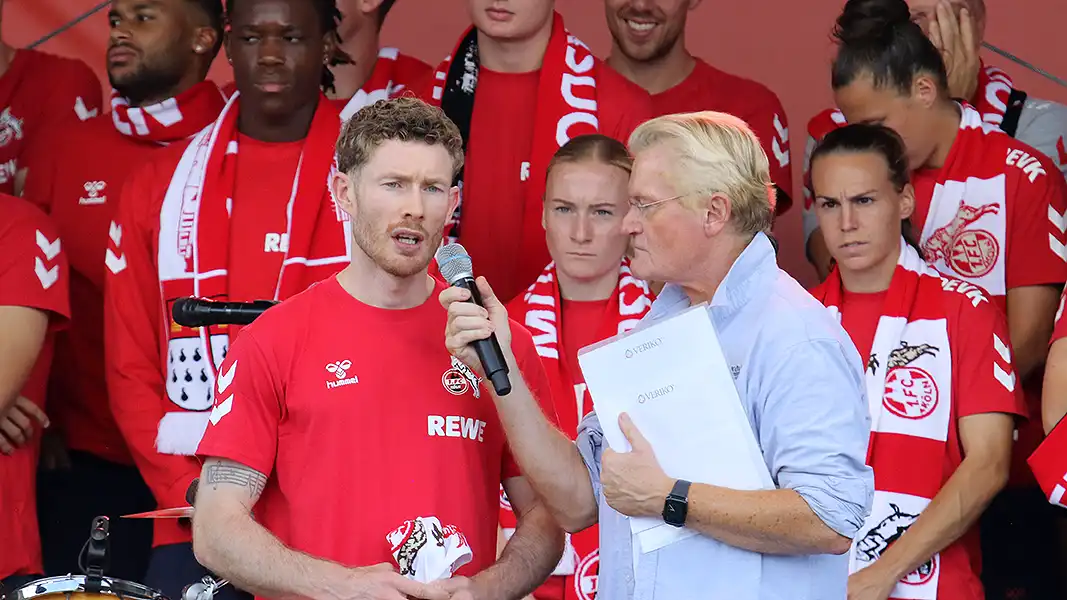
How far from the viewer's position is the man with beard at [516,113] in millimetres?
4234

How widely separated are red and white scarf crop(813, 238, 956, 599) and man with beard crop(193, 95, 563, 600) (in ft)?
3.86

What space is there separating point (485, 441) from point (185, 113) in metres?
2.19

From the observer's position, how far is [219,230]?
13.5ft

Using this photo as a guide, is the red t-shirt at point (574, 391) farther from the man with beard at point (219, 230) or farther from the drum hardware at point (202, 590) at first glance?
the drum hardware at point (202, 590)

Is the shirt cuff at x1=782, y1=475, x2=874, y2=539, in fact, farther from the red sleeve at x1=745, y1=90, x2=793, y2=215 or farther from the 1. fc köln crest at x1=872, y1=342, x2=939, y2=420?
the red sleeve at x1=745, y1=90, x2=793, y2=215

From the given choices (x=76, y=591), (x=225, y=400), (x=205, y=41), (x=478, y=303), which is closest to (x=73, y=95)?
(x=205, y=41)

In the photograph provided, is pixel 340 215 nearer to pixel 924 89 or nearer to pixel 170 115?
pixel 170 115

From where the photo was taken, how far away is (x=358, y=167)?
2.78m

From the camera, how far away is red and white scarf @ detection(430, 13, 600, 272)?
4.22 meters

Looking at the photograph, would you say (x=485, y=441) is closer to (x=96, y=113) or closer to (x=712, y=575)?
(x=712, y=575)

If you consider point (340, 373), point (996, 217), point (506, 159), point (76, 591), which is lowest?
point (76, 591)

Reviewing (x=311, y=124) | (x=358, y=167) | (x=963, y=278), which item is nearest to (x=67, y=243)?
(x=311, y=124)

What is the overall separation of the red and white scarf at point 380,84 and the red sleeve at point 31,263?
34.6 inches

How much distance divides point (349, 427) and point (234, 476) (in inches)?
8.4
